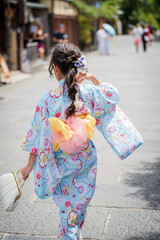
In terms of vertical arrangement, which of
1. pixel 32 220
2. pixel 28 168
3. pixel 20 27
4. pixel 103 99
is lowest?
pixel 32 220

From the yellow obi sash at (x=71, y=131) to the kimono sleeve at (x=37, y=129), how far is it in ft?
0.28

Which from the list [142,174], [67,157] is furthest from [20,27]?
[67,157]

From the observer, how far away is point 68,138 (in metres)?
2.60

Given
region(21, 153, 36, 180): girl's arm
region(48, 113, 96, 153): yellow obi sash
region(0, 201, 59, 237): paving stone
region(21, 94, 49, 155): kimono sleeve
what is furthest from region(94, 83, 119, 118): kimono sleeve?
region(0, 201, 59, 237): paving stone

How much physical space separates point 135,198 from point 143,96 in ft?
20.3

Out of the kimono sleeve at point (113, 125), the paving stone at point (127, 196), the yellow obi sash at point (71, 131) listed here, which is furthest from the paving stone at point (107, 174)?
the yellow obi sash at point (71, 131)

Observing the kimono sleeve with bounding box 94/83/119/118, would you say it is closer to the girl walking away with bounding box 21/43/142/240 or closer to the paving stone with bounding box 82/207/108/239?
the girl walking away with bounding box 21/43/142/240

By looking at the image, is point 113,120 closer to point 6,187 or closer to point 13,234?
point 6,187

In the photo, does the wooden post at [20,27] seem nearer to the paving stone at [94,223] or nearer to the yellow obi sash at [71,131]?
the paving stone at [94,223]

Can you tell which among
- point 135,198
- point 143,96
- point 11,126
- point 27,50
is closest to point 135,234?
point 135,198

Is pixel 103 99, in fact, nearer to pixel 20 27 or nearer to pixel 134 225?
pixel 134 225

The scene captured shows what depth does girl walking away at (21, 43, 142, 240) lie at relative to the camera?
2674 mm

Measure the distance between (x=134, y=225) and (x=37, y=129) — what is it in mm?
1288

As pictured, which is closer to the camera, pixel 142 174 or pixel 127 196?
pixel 127 196
